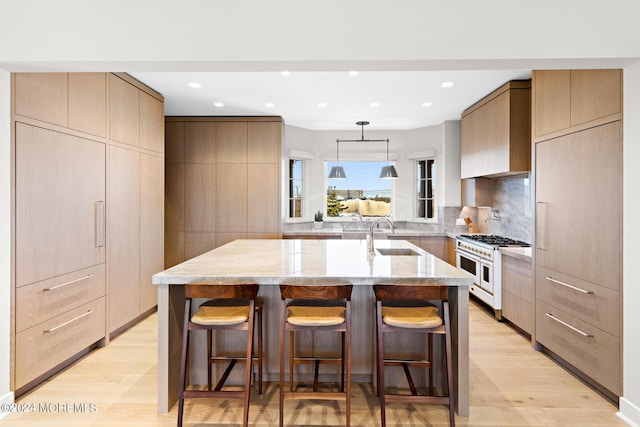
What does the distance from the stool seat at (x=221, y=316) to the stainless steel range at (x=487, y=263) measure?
105 inches

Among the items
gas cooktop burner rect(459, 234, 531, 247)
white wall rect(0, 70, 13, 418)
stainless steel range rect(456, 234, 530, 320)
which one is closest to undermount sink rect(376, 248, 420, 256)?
stainless steel range rect(456, 234, 530, 320)

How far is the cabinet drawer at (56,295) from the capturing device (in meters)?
2.52

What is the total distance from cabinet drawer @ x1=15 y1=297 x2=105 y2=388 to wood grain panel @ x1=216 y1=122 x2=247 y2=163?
2.89 meters

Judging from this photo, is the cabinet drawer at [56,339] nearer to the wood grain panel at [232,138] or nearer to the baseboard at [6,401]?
the baseboard at [6,401]

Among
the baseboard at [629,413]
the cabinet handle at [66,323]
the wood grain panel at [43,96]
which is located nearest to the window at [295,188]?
the cabinet handle at [66,323]

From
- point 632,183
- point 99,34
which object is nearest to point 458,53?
point 632,183

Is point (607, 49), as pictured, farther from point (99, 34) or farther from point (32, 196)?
point (32, 196)

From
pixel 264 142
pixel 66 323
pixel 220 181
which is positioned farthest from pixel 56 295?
pixel 264 142

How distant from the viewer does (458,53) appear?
7.19 feet

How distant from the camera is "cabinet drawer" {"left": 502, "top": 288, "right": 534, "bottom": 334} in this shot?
351 centimetres

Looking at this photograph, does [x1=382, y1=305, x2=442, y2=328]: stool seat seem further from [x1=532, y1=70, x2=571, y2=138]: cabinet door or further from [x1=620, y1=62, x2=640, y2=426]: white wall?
[x1=532, y1=70, x2=571, y2=138]: cabinet door

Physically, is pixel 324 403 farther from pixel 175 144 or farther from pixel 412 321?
pixel 175 144

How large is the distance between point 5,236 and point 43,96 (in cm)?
104

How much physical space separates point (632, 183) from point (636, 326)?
2.82 feet
